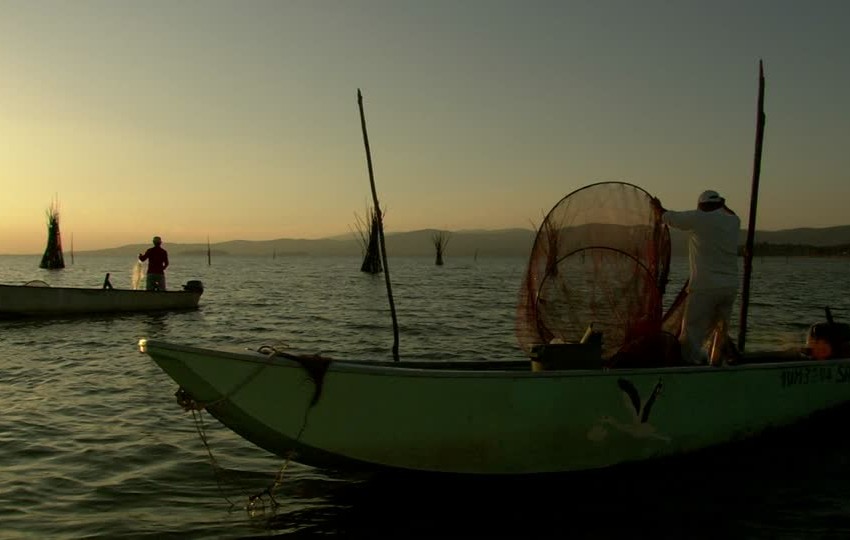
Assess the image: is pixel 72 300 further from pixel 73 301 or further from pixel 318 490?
pixel 318 490

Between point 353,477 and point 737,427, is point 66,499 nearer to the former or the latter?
point 353,477

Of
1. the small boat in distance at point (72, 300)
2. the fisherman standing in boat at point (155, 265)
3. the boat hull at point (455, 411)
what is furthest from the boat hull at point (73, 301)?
the boat hull at point (455, 411)

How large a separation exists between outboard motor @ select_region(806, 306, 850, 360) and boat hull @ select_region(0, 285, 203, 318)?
19070 mm

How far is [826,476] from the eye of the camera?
7094 millimetres

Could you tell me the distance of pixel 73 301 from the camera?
21.3 meters

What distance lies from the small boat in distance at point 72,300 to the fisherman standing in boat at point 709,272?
18541 mm

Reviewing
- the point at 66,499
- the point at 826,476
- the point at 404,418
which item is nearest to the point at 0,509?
the point at 66,499

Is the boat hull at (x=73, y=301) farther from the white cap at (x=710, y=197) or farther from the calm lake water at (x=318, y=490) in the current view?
the white cap at (x=710, y=197)

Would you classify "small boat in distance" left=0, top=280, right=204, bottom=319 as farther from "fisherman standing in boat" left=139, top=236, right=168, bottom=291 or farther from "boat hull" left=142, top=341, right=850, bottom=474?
"boat hull" left=142, top=341, right=850, bottom=474

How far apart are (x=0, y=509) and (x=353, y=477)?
9.65 feet

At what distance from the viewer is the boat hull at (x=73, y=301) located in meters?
20.4

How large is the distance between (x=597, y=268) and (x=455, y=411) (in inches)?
114

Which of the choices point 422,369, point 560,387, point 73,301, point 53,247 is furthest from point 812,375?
point 53,247

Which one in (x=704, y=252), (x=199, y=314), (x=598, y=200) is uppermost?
(x=598, y=200)
